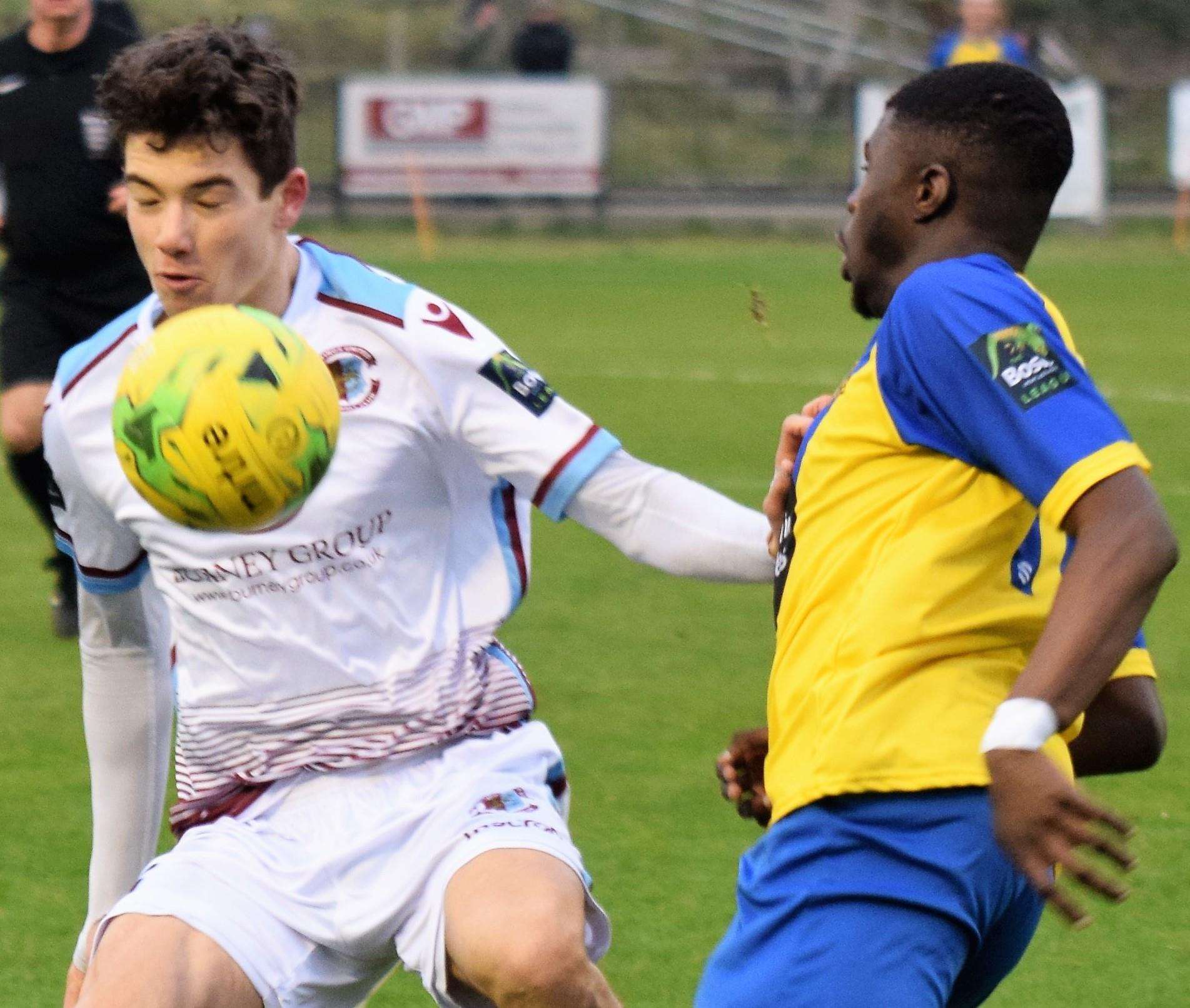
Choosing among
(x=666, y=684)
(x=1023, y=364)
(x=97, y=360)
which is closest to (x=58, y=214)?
(x=666, y=684)

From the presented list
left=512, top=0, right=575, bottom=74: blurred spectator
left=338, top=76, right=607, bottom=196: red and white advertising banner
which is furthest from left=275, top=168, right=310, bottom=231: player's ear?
left=512, top=0, right=575, bottom=74: blurred spectator

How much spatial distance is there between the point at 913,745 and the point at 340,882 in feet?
3.43

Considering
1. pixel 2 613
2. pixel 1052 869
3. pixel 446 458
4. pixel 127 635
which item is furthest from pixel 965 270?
pixel 2 613

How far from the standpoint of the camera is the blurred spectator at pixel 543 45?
918 inches

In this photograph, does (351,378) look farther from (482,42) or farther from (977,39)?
(482,42)

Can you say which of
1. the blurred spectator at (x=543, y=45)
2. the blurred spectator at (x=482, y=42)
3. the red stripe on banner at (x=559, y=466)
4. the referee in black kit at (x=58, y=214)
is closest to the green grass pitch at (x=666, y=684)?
the red stripe on banner at (x=559, y=466)

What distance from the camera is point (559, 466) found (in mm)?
3609

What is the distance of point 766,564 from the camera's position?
3.52 m

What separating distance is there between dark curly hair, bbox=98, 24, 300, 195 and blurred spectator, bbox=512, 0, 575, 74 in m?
20.0

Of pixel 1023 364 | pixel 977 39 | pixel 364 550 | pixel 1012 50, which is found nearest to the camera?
pixel 1023 364

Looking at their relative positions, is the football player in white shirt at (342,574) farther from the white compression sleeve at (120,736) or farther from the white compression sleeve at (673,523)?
the white compression sleeve at (120,736)

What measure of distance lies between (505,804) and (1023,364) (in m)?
1.23

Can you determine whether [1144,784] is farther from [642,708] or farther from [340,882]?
[340,882]

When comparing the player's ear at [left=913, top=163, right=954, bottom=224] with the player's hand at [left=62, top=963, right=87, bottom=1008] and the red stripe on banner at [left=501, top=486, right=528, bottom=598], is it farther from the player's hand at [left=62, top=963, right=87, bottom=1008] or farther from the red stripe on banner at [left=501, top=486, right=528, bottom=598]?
the player's hand at [left=62, top=963, right=87, bottom=1008]
